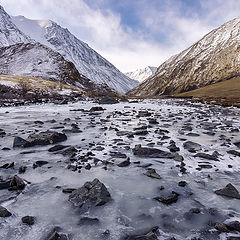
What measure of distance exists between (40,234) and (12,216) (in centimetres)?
97

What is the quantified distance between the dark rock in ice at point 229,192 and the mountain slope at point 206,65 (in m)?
138

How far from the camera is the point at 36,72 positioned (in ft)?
371

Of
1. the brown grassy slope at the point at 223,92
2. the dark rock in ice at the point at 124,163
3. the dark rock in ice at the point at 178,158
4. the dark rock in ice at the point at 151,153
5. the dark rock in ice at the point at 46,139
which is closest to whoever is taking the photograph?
the dark rock in ice at the point at 124,163

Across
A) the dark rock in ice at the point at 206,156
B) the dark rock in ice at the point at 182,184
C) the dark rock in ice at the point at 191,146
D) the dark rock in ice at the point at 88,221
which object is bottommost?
the dark rock in ice at the point at 88,221

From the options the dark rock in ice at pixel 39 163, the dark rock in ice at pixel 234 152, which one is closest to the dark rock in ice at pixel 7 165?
the dark rock in ice at pixel 39 163

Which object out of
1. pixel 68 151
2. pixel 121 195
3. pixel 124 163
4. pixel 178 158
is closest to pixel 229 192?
pixel 178 158

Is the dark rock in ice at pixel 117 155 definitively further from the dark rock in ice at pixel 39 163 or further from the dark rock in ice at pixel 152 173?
the dark rock in ice at pixel 39 163

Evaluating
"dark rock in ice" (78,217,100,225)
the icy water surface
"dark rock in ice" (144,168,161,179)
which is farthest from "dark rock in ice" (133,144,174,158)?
"dark rock in ice" (78,217,100,225)

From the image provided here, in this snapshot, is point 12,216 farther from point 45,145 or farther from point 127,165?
point 45,145

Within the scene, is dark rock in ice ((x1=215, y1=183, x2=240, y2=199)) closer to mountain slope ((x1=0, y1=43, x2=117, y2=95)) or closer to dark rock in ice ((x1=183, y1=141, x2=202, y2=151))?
dark rock in ice ((x1=183, y1=141, x2=202, y2=151))

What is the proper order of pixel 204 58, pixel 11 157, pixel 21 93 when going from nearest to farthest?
1. pixel 11 157
2. pixel 21 93
3. pixel 204 58

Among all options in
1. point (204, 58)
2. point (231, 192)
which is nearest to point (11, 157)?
point (231, 192)

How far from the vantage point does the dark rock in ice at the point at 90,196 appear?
5.04 m

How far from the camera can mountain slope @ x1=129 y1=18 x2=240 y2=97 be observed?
134 meters
